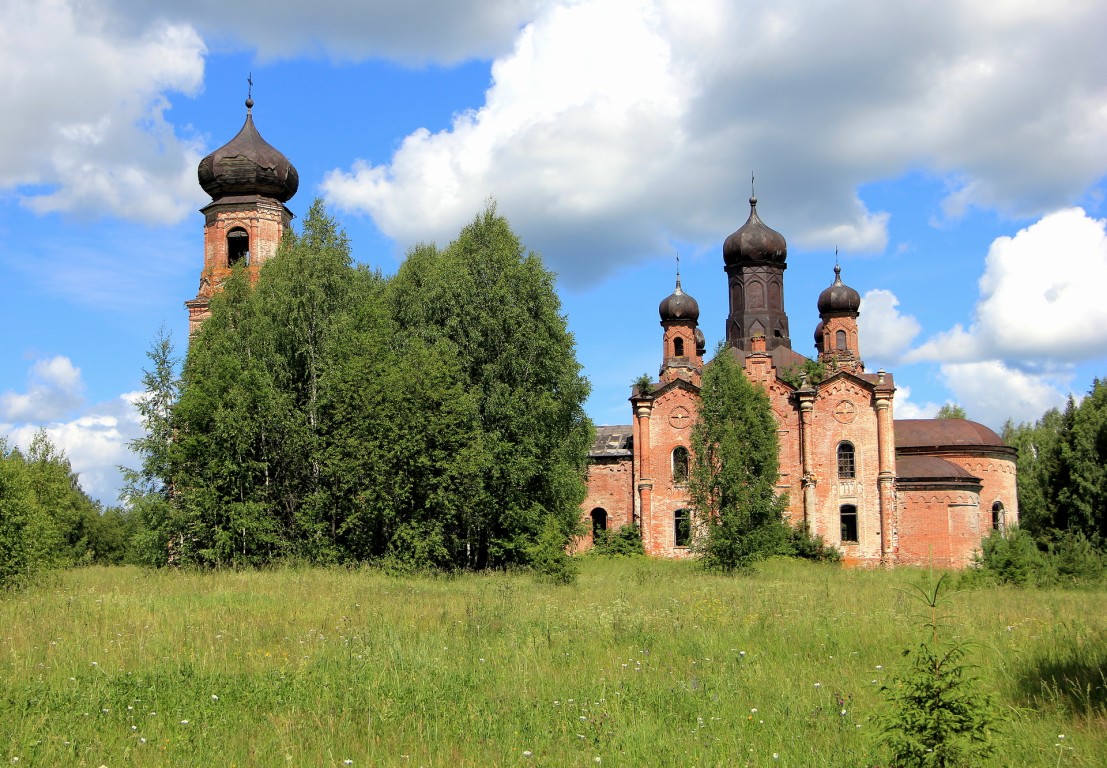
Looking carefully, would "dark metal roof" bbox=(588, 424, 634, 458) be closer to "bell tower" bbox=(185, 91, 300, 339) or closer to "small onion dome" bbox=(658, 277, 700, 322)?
"small onion dome" bbox=(658, 277, 700, 322)

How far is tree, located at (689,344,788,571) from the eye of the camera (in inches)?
861

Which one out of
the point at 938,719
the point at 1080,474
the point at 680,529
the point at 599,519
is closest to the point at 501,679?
the point at 938,719

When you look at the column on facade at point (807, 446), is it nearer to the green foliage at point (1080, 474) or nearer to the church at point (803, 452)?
the church at point (803, 452)

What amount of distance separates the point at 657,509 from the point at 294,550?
17.4 meters

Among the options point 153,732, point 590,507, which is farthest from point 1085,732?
point 590,507

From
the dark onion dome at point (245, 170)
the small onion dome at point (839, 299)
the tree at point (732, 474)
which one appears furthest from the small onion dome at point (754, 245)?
the dark onion dome at point (245, 170)

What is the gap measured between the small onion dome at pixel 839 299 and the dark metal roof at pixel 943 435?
6.52 meters

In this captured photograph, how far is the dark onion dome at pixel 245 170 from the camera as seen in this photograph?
1259 inches

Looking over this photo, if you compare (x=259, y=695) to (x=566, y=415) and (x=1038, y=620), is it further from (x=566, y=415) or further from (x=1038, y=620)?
(x=566, y=415)

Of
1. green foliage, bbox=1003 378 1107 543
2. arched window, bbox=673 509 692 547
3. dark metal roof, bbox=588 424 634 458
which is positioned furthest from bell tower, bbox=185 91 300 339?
green foliage, bbox=1003 378 1107 543

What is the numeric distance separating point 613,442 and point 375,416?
1865 cm

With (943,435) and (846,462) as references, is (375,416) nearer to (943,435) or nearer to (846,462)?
(846,462)

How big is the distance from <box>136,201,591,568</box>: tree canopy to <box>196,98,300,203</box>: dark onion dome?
5.85 meters

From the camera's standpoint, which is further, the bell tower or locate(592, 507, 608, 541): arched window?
locate(592, 507, 608, 541): arched window
